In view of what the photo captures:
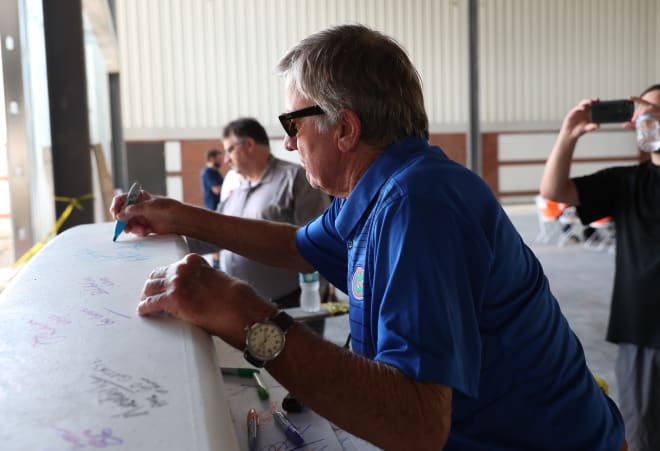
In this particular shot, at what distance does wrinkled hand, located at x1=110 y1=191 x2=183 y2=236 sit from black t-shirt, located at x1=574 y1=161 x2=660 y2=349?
5.93 ft

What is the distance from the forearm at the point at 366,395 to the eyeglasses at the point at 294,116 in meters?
0.42

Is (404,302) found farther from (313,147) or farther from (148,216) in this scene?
(148,216)

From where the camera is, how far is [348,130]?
3.66 feet

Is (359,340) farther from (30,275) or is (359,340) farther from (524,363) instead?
(30,275)

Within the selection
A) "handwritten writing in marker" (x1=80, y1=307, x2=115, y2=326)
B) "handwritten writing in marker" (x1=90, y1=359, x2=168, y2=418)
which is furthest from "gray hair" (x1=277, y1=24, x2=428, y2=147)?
"handwritten writing in marker" (x1=90, y1=359, x2=168, y2=418)

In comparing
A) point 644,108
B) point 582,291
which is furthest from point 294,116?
point 582,291

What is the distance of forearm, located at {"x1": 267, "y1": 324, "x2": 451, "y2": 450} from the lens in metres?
0.85

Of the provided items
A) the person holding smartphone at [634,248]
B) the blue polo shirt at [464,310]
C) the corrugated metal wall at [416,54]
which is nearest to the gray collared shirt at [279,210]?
the person holding smartphone at [634,248]

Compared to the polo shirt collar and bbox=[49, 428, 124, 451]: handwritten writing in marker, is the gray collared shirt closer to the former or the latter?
the polo shirt collar

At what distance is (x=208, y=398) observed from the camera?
24.8 inches

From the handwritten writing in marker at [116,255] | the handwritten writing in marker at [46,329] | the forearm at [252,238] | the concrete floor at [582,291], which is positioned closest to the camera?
the handwritten writing in marker at [46,329]

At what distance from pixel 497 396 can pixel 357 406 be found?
0.34m

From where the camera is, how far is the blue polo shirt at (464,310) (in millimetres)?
869

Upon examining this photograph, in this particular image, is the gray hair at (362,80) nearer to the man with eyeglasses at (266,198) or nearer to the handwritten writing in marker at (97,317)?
the handwritten writing in marker at (97,317)
